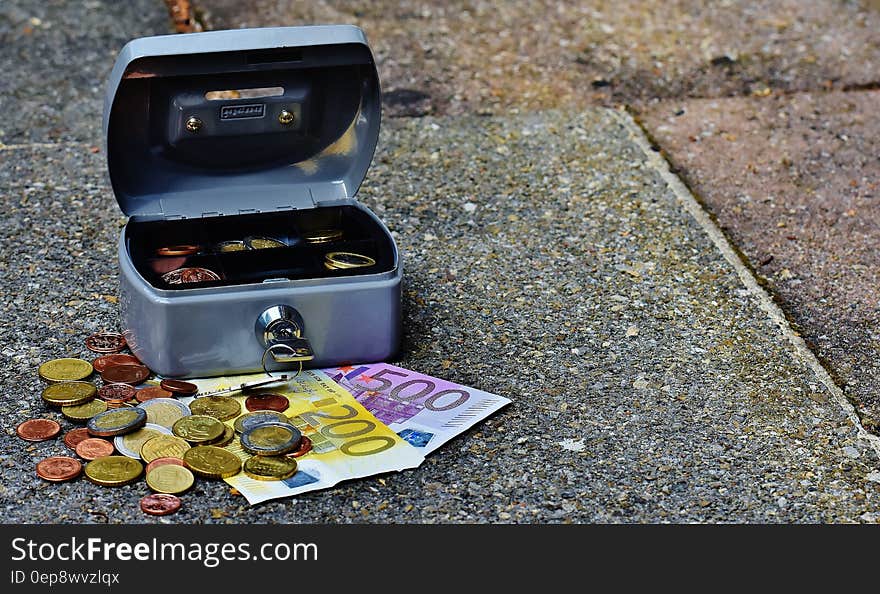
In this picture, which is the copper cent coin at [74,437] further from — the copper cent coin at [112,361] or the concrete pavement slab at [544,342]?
the copper cent coin at [112,361]

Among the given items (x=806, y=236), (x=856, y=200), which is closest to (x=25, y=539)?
(x=806, y=236)

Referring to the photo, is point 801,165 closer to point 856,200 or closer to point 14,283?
point 856,200

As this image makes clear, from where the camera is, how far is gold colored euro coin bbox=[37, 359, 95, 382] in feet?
9.16

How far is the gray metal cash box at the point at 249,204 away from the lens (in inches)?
106

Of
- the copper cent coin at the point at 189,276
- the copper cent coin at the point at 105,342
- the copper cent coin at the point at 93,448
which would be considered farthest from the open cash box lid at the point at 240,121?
the copper cent coin at the point at 93,448

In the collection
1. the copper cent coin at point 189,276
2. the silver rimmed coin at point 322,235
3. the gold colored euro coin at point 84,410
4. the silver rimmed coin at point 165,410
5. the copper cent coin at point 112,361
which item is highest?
the silver rimmed coin at point 322,235

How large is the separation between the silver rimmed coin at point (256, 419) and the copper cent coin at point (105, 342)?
485 mm

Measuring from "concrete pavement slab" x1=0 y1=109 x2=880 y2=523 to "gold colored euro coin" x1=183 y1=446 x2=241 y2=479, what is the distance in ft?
0.10

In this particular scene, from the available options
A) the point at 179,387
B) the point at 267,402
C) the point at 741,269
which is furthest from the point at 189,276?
the point at 741,269

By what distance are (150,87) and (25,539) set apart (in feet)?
3.76

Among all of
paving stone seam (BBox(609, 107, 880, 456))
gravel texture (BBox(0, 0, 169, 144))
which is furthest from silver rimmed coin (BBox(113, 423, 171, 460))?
gravel texture (BBox(0, 0, 169, 144))

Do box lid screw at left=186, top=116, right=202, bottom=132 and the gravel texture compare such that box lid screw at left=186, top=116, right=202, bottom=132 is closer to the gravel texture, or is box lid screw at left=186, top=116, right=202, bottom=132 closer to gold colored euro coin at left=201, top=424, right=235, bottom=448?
gold colored euro coin at left=201, top=424, right=235, bottom=448

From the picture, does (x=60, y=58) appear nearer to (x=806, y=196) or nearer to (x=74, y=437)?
(x=74, y=437)

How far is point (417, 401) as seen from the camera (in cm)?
275
